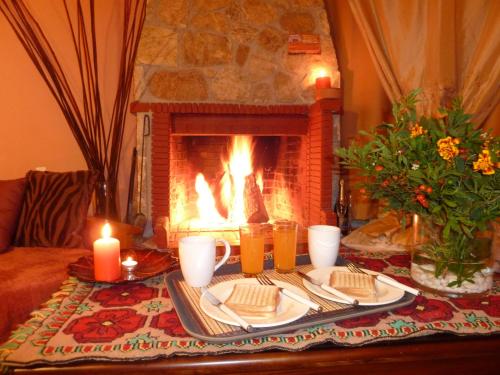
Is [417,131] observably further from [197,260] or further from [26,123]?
[26,123]

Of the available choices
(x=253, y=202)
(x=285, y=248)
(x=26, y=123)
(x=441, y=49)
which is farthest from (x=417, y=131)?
(x=26, y=123)

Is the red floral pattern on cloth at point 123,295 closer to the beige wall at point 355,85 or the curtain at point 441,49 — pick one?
the curtain at point 441,49

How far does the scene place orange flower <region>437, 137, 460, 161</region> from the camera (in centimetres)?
84

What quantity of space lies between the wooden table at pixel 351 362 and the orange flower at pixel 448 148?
36 cm

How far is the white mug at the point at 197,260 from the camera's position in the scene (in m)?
0.94

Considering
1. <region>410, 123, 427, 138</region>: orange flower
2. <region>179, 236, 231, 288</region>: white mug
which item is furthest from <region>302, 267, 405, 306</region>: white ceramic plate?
<region>410, 123, 427, 138</region>: orange flower

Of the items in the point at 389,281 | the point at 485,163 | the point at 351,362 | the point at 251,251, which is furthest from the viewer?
the point at 251,251

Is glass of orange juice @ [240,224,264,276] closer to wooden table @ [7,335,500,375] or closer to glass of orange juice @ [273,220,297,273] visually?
glass of orange juice @ [273,220,297,273]

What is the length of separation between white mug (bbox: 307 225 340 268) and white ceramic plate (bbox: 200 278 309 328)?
0.62 feet

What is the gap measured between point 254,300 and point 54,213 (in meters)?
1.47

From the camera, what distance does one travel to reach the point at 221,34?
2484mm

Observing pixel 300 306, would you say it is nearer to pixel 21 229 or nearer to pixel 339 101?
pixel 21 229

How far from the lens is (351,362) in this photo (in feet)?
2.35

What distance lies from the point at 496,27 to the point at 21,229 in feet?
7.50
